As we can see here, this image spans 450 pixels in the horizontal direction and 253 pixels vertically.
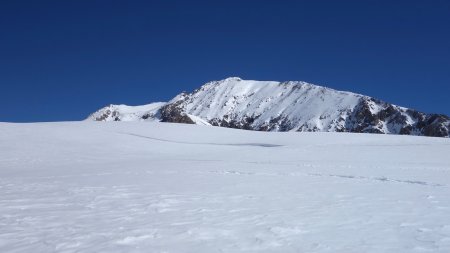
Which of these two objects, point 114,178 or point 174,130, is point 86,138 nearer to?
point 174,130

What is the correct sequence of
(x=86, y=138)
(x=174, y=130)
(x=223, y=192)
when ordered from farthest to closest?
(x=174, y=130)
(x=86, y=138)
(x=223, y=192)

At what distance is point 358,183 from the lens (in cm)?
1193

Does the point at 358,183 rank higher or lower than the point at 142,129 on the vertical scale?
lower

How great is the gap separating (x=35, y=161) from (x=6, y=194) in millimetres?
11489

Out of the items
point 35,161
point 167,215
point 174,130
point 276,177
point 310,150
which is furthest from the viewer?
point 174,130

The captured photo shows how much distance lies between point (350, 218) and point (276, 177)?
706 cm

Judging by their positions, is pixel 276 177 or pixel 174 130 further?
pixel 174 130

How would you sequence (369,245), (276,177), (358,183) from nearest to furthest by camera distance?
(369,245) < (358,183) < (276,177)

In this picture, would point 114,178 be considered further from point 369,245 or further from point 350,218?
point 369,245

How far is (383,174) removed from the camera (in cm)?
1422

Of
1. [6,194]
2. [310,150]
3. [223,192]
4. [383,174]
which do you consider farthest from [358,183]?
[310,150]

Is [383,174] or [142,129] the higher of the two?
[142,129]

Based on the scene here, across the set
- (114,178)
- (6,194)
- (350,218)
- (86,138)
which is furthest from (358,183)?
(86,138)

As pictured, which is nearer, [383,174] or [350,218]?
[350,218]
